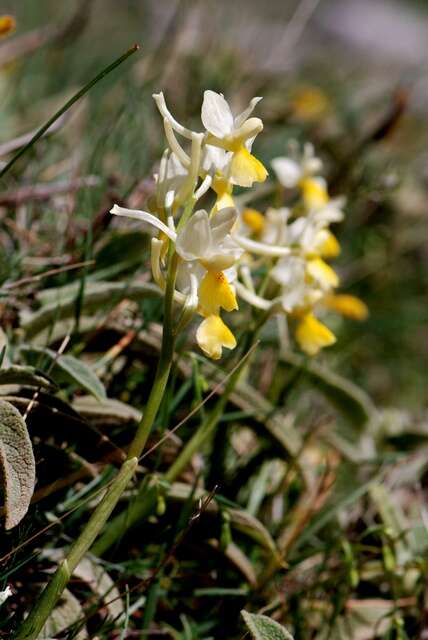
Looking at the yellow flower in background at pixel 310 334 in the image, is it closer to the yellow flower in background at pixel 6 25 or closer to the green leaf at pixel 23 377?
the green leaf at pixel 23 377

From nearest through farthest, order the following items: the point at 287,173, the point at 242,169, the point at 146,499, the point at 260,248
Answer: the point at 242,169 → the point at 146,499 → the point at 260,248 → the point at 287,173

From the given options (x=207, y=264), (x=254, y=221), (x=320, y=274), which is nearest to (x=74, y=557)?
(x=207, y=264)

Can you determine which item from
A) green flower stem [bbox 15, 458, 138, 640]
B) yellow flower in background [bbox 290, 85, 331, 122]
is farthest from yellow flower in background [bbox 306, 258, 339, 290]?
yellow flower in background [bbox 290, 85, 331, 122]

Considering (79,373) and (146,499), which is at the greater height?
(79,373)

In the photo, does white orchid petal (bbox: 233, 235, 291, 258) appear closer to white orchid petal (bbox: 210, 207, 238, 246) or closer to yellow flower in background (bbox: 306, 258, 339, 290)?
yellow flower in background (bbox: 306, 258, 339, 290)

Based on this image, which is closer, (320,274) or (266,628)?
(266,628)

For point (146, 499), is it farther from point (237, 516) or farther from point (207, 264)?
point (207, 264)

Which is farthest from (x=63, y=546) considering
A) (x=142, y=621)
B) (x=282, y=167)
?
(x=282, y=167)
